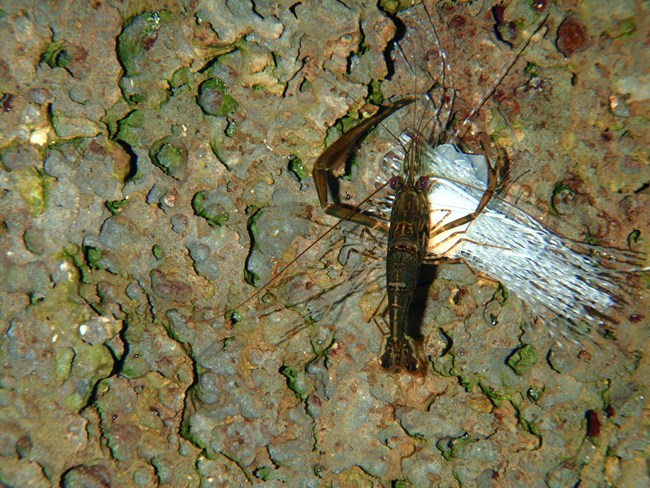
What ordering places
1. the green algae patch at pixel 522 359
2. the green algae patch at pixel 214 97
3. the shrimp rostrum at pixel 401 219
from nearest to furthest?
the green algae patch at pixel 214 97
the shrimp rostrum at pixel 401 219
the green algae patch at pixel 522 359

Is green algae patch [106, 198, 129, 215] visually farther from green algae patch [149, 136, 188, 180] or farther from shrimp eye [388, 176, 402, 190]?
shrimp eye [388, 176, 402, 190]

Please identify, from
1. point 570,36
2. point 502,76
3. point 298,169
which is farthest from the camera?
point 298,169

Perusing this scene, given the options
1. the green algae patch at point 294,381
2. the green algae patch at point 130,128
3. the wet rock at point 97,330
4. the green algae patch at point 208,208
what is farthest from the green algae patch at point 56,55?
the green algae patch at point 294,381

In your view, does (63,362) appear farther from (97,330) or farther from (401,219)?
(401,219)

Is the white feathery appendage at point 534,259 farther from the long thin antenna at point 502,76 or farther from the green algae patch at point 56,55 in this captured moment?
the green algae patch at point 56,55

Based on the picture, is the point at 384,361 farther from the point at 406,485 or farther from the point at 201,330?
the point at 201,330

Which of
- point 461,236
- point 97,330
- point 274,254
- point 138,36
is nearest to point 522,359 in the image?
point 461,236

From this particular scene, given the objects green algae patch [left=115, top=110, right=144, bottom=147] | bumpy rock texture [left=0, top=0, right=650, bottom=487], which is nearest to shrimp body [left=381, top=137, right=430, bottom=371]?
bumpy rock texture [left=0, top=0, right=650, bottom=487]
